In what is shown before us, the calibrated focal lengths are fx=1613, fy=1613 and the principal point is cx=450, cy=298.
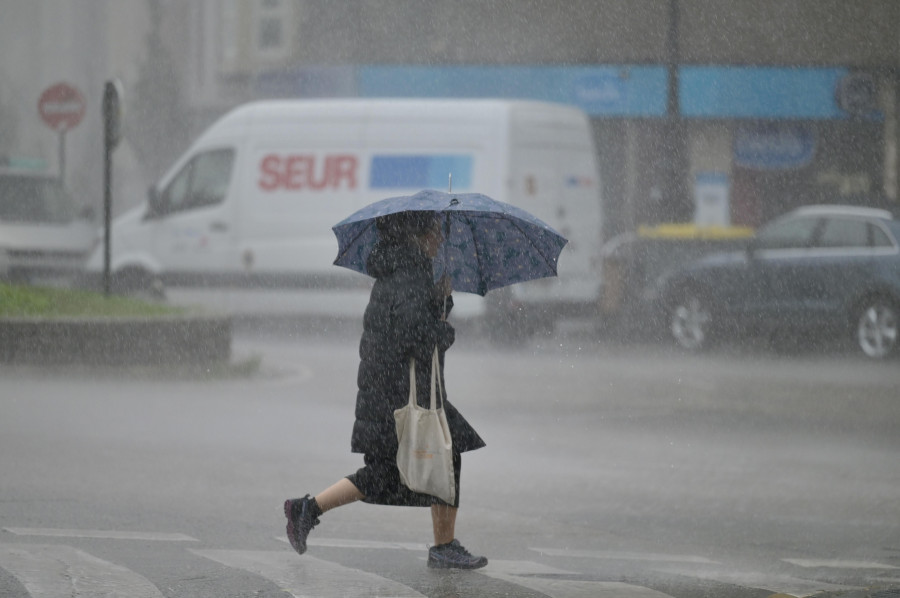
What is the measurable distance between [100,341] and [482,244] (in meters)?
7.43

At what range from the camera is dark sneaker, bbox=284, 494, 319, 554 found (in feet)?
19.0

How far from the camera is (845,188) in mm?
27781

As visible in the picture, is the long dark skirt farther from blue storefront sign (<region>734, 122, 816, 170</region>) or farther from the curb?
blue storefront sign (<region>734, 122, 816, 170</region>)

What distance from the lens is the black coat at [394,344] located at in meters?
5.61

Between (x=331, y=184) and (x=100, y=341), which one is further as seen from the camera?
(x=331, y=184)

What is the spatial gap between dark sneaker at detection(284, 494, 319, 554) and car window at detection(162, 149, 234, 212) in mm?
12205

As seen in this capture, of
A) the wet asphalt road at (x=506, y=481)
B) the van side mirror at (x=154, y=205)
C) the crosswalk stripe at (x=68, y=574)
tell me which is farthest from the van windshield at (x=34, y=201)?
the crosswalk stripe at (x=68, y=574)

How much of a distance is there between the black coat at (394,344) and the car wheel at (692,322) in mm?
11480

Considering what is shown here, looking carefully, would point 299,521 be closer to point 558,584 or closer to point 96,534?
point 558,584

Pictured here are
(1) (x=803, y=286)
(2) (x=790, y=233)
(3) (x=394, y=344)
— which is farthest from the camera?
(2) (x=790, y=233)

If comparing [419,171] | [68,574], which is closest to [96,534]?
[68,574]

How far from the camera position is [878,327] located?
52.0 feet

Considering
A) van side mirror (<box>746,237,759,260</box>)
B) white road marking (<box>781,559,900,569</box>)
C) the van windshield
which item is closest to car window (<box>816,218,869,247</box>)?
van side mirror (<box>746,237,759,260</box>)

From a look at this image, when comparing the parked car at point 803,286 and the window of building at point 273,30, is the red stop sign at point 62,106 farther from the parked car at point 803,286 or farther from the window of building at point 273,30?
the window of building at point 273,30
